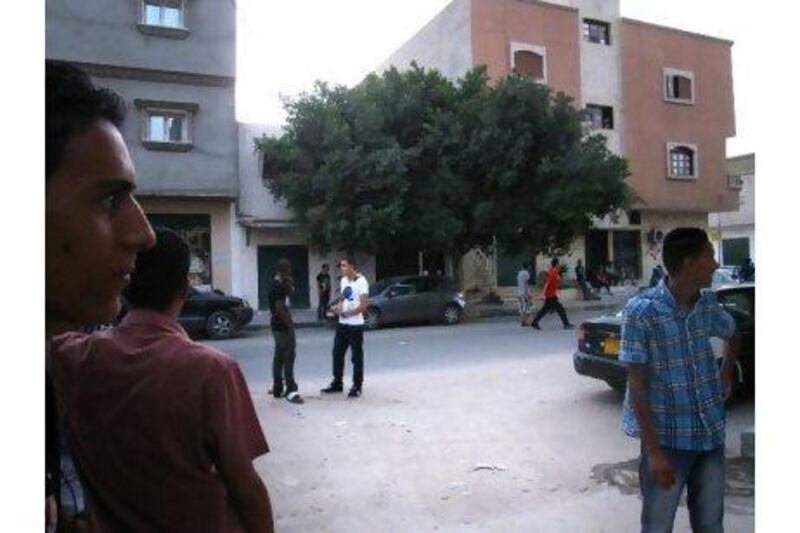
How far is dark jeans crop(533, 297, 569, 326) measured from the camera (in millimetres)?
1236

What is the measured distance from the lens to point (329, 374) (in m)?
1.25

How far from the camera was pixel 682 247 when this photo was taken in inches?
43.5

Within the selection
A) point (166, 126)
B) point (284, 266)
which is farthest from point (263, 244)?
point (166, 126)

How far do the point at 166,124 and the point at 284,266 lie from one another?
302 mm

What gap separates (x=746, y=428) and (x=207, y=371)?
998 millimetres

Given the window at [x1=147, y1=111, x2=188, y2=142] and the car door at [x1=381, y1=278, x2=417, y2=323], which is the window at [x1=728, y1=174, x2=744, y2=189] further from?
the window at [x1=147, y1=111, x2=188, y2=142]

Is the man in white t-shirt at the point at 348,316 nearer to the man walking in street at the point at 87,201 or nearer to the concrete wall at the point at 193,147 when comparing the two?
the concrete wall at the point at 193,147

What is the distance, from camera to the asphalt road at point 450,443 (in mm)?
1098

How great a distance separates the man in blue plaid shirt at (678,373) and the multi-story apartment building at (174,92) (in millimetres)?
755

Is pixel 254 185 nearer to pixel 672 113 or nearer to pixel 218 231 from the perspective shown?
pixel 218 231

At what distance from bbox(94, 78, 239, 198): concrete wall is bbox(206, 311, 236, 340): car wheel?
0.20m

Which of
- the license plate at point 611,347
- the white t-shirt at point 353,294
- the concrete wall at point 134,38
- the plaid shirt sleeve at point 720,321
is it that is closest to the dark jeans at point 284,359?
the white t-shirt at point 353,294
